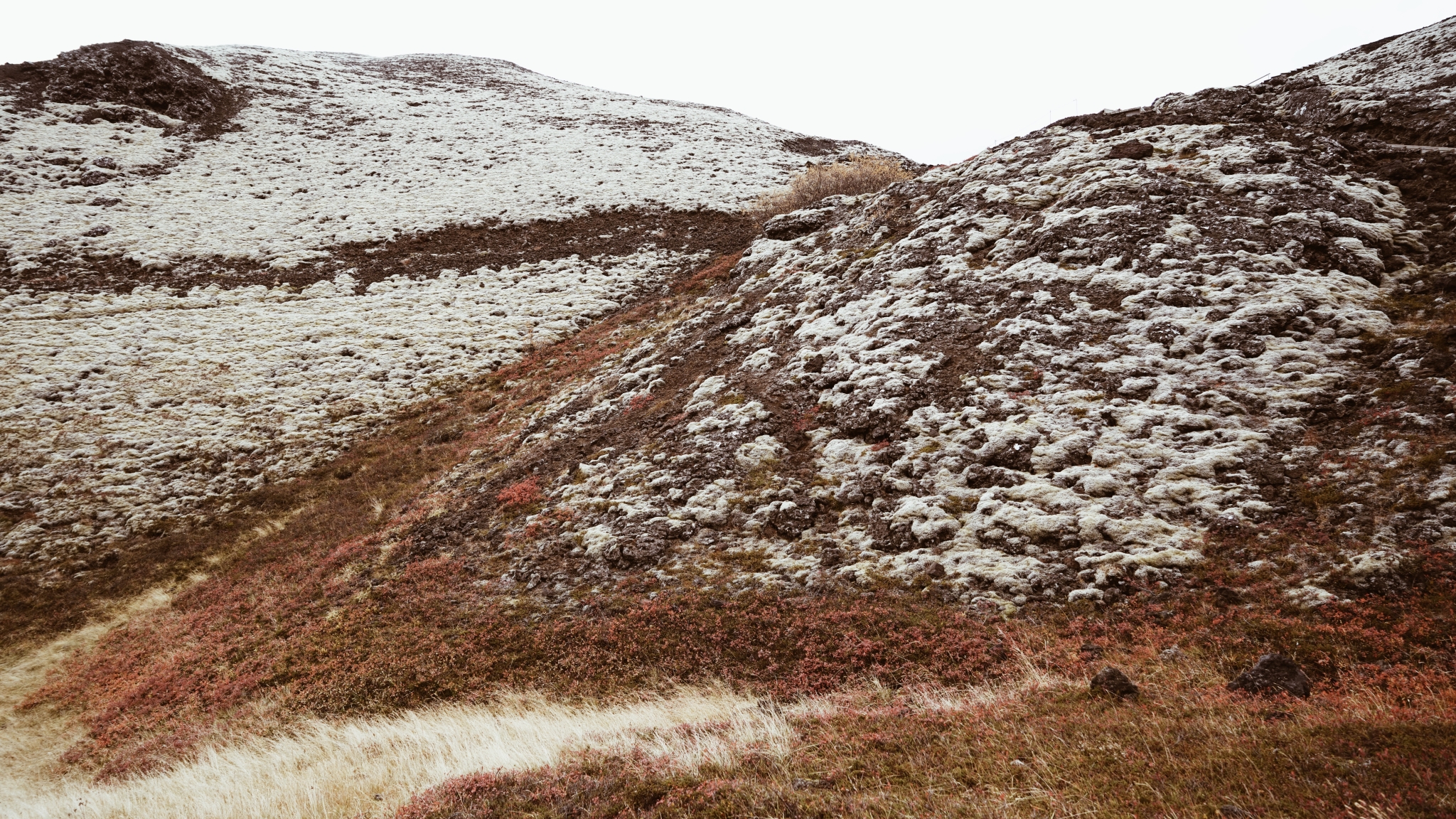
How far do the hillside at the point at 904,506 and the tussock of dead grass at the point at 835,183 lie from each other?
8867mm

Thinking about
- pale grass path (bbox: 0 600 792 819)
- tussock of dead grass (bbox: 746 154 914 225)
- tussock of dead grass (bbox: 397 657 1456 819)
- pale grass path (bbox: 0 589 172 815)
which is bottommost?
pale grass path (bbox: 0 589 172 815)

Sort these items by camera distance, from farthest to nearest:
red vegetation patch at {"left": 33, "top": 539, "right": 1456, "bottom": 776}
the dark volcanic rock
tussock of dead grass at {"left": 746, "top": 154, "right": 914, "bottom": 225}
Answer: tussock of dead grass at {"left": 746, "top": 154, "right": 914, "bottom": 225}, the dark volcanic rock, red vegetation patch at {"left": 33, "top": 539, "right": 1456, "bottom": 776}

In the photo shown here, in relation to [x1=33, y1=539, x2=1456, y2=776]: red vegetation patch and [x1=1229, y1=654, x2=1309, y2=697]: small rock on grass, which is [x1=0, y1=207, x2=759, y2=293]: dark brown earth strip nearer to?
[x1=33, y1=539, x2=1456, y2=776]: red vegetation patch

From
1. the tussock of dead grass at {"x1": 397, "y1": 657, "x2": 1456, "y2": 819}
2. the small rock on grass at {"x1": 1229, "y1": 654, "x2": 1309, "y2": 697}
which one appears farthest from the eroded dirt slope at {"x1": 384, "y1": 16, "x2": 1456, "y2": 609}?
the tussock of dead grass at {"x1": 397, "y1": 657, "x2": 1456, "y2": 819}

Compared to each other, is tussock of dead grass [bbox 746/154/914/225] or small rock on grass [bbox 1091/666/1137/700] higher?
tussock of dead grass [bbox 746/154/914/225]

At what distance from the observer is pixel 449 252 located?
36.8m

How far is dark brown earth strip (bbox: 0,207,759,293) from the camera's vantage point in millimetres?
31266

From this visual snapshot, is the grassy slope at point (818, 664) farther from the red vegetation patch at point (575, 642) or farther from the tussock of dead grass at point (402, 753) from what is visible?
the tussock of dead grass at point (402, 753)

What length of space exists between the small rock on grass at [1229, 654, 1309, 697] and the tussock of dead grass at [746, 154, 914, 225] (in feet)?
96.8

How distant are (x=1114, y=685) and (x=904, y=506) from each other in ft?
17.1

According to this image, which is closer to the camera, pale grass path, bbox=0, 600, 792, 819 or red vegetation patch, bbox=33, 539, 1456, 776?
red vegetation patch, bbox=33, 539, 1456, 776

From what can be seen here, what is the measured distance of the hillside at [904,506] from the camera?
7109mm

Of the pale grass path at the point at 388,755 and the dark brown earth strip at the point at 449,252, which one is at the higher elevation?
the dark brown earth strip at the point at 449,252

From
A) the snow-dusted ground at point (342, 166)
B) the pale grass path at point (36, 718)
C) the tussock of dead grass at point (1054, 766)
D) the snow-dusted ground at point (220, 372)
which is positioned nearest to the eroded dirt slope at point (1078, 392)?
the tussock of dead grass at point (1054, 766)
